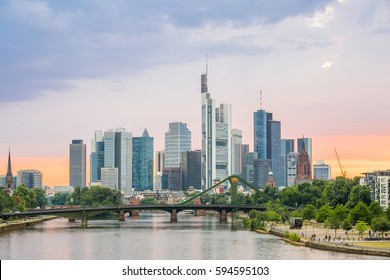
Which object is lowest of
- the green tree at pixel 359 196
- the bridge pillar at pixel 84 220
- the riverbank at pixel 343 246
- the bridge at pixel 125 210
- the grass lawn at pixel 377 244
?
the riverbank at pixel 343 246

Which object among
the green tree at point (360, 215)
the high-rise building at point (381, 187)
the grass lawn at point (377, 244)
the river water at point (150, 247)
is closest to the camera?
the river water at point (150, 247)

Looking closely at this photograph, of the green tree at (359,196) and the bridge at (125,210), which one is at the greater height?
the green tree at (359,196)

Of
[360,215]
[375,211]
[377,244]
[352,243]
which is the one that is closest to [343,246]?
[352,243]

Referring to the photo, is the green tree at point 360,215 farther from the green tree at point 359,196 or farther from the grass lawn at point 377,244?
the green tree at point 359,196

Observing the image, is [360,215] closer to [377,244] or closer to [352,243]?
[352,243]

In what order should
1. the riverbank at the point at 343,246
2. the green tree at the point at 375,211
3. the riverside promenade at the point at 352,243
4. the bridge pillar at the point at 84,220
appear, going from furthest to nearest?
the bridge pillar at the point at 84,220 < the green tree at the point at 375,211 < the riverside promenade at the point at 352,243 < the riverbank at the point at 343,246

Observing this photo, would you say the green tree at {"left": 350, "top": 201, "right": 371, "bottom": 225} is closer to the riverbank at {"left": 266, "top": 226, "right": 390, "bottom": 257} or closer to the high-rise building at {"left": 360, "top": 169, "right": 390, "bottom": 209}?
the riverbank at {"left": 266, "top": 226, "right": 390, "bottom": 257}

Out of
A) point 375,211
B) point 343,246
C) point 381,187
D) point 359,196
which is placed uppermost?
point 381,187

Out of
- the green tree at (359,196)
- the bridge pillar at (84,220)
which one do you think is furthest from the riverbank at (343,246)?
the bridge pillar at (84,220)

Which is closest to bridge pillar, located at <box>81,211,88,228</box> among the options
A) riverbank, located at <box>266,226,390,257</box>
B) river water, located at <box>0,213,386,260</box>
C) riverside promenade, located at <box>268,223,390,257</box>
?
river water, located at <box>0,213,386,260</box>

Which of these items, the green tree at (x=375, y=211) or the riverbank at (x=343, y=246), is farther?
the green tree at (x=375, y=211)
